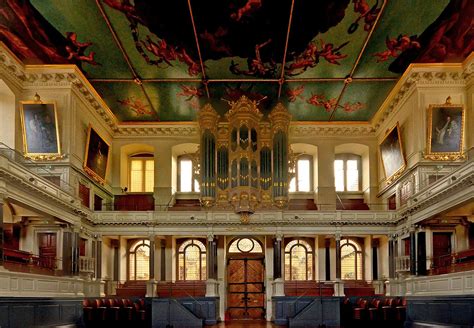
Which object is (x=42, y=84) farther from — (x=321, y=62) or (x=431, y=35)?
(x=431, y=35)

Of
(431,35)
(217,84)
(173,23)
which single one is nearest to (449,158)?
(431,35)

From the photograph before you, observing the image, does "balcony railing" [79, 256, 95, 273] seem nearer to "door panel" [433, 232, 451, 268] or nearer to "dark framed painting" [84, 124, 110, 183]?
"dark framed painting" [84, 124, 110, 183]

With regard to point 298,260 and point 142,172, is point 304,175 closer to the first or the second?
point 298,260

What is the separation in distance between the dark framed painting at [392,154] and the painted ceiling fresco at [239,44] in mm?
1661

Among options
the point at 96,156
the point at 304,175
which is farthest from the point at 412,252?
the point at 96,156

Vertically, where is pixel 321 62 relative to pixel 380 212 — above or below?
above

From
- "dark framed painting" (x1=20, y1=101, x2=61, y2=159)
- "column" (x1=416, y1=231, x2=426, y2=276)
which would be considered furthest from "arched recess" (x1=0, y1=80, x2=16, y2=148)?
"column" (x1=416, y1=231, x2=426, y2=276)

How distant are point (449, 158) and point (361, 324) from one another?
6.74 meters

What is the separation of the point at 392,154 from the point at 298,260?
6.94 meters

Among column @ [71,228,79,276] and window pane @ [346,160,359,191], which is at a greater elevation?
window pane @ [346,160,359,191]

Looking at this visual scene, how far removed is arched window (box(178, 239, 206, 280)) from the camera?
29344mm

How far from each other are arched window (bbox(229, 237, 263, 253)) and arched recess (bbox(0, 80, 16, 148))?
11.5m

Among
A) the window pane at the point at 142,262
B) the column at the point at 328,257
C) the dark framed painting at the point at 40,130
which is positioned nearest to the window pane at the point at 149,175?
the window pane at the point at 142,262

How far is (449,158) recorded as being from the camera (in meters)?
22.6
